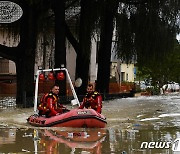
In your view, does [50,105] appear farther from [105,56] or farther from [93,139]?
[105,56]

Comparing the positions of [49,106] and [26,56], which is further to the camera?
[26,56]

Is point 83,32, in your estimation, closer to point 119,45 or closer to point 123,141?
point 119,45

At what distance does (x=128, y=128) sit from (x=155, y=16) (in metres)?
15.5

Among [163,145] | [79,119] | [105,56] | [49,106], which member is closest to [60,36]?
[105,56]

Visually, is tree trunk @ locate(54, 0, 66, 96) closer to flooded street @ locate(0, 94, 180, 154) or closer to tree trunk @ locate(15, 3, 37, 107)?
tree trunk @ locate(15, 3, 37, 107)

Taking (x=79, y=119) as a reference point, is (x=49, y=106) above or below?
above

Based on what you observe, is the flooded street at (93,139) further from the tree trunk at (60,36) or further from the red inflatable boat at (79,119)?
the tree trunk at (60,36)

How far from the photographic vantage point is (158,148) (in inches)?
399

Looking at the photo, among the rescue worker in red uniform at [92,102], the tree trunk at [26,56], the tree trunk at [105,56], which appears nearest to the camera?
the rescue worker in red uniform at [92,102]

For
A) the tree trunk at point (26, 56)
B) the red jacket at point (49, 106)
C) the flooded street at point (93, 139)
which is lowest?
the flooded street at point (93, 139)

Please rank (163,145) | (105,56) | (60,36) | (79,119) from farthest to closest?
(105,56) < (60,36) < (79,119) < (163,145)

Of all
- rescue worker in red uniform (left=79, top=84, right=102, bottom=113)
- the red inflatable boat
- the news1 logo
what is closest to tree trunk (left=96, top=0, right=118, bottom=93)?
rescue worker in red uniform (left=79, top=84, right=102, bottom=113)

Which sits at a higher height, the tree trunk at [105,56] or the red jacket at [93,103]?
the tree trunk at [105,56]

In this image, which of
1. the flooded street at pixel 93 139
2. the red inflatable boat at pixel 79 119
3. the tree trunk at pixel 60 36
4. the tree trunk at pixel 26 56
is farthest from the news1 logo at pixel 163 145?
the tree trunk at pixel 60 36
